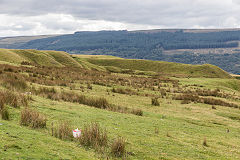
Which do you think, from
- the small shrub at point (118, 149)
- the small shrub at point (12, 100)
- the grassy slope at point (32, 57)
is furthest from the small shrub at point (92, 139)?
the grassy slope at point (32, 57)

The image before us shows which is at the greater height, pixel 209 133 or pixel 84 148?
pixel 84 148

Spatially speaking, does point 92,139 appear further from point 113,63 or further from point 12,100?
point 113,63

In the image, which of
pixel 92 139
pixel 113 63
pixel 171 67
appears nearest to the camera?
pixel 92 139

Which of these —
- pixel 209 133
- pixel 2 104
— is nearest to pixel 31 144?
pixel 2 104

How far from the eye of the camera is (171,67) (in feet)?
354

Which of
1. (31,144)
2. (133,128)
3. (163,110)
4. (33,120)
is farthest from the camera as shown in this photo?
(163,110)

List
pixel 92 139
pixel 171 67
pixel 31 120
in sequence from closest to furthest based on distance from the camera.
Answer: pixel 92 139 → pixel 31 120 → pixel 171 67

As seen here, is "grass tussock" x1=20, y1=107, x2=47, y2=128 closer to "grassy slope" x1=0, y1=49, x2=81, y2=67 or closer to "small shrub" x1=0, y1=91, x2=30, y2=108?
"small shrub" x1=0, y1=91, x2=30, y2=108

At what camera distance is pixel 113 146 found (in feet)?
27.9

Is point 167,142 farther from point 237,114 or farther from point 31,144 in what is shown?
point 237,114

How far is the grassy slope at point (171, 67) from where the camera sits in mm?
97188

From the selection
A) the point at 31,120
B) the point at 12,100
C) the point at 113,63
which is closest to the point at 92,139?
the point at 31,120

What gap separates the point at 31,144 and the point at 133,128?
6.68 m

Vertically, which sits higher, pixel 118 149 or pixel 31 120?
pixel 31 120
